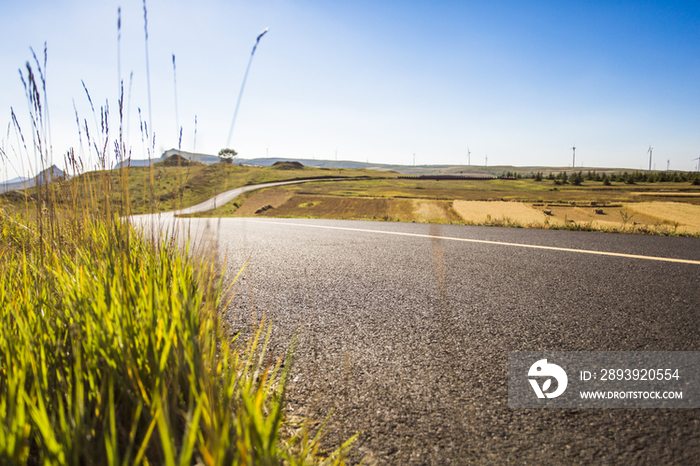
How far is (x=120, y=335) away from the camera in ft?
4.43

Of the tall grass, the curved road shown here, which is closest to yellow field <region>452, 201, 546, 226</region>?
the curved road

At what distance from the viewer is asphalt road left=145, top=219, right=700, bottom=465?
148cm

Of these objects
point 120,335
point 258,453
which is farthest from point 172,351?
point 258,453

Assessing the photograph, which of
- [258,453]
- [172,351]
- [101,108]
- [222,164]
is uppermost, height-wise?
[101,108]

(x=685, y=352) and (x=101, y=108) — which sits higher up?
(x=101, y=108)

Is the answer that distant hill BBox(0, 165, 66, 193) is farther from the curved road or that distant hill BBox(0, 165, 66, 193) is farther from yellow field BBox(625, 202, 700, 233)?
yellow field BBox(625, 202, 700, 233)

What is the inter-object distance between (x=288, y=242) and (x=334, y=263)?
1.83 metres

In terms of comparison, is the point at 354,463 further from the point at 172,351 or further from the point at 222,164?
the point at 222,164
